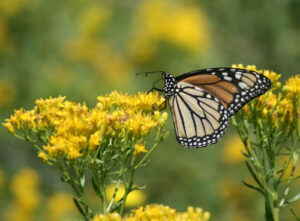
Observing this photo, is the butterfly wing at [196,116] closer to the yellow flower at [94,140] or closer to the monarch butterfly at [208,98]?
the monarch butterfly at [208,98]

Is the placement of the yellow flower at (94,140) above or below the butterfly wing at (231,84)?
below

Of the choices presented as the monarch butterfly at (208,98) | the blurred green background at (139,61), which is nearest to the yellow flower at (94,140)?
the monarch butterfly at (208,98)

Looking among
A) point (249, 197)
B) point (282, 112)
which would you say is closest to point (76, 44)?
point (249, 197)

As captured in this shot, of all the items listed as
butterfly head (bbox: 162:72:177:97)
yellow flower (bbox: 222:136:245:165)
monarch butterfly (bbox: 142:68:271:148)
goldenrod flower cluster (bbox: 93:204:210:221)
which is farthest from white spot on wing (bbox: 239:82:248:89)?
yellow flower (bbox: 222:136:245:165)

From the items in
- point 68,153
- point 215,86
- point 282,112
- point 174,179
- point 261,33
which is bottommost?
point 68,153

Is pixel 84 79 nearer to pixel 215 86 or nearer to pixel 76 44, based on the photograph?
pixel 76 44

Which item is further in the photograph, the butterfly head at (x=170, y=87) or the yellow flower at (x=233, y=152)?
the yellow flower at (x=233, y=152)
